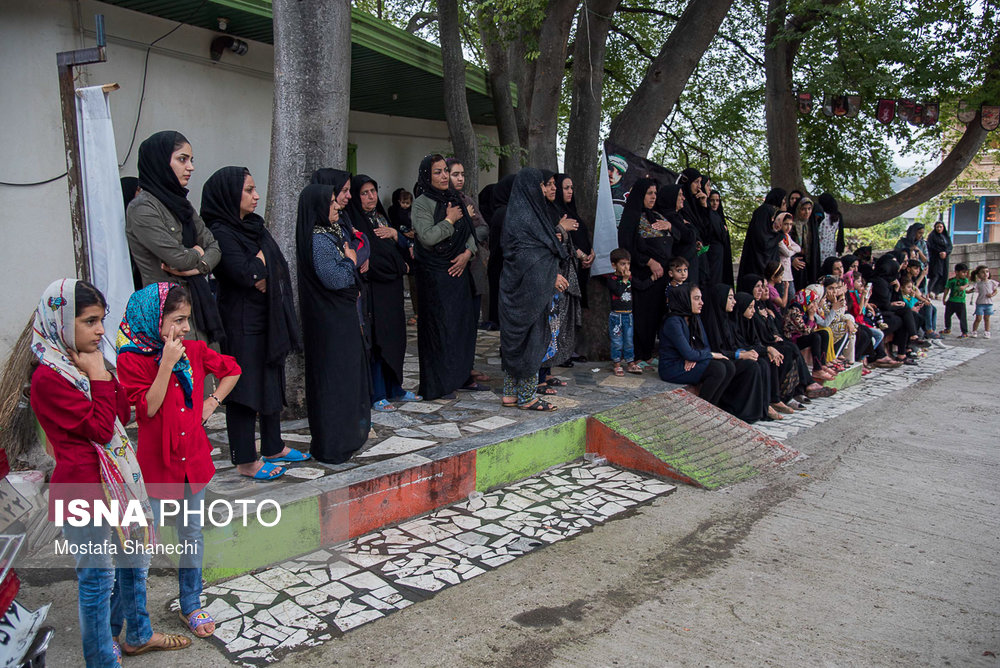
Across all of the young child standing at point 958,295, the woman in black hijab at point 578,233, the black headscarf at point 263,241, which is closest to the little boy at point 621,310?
the woman in black hijab at point 578,233

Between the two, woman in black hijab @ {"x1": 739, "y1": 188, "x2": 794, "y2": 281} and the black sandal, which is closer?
the black sandal

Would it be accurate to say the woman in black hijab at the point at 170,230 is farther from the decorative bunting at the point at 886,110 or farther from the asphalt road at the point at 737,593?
the decorative bunting at the point at 886,110

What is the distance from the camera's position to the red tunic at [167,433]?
3010 mm

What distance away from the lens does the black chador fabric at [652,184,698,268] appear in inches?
298

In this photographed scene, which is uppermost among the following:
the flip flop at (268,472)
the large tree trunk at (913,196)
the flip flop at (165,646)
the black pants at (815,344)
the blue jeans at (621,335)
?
the large tree trunk at (913,196)

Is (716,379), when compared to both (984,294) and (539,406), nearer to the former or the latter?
(539,406)

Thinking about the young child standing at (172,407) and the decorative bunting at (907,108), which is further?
the decorative bunting at (907,108)

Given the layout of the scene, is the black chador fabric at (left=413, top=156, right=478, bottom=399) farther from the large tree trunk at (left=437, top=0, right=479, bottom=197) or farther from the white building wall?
the large tree trunk at (left=437, top=0, right=479, bottom=197)

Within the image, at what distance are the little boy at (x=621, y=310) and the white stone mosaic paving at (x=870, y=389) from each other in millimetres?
1310

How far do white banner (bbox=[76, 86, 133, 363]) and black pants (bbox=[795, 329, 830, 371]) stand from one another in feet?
20.7

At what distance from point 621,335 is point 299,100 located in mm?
3522

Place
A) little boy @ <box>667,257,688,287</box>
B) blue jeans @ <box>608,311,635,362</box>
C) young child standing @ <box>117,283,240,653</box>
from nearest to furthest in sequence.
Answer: young child standing @ <box>117,283,240,653</box> < little boy @ <box>667,257,688,287</box> < blue jeans @ <box>608,311,635,362</box>

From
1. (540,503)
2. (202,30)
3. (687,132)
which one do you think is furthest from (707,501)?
(687,132)

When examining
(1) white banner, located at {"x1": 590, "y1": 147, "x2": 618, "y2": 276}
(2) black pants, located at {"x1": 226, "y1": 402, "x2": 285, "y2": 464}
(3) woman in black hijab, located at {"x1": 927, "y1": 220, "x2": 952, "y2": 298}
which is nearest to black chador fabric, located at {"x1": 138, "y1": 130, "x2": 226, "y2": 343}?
(2) black pants, located at {"x1": 226, "y1": 402, "x2": 285, "y2": 464}
